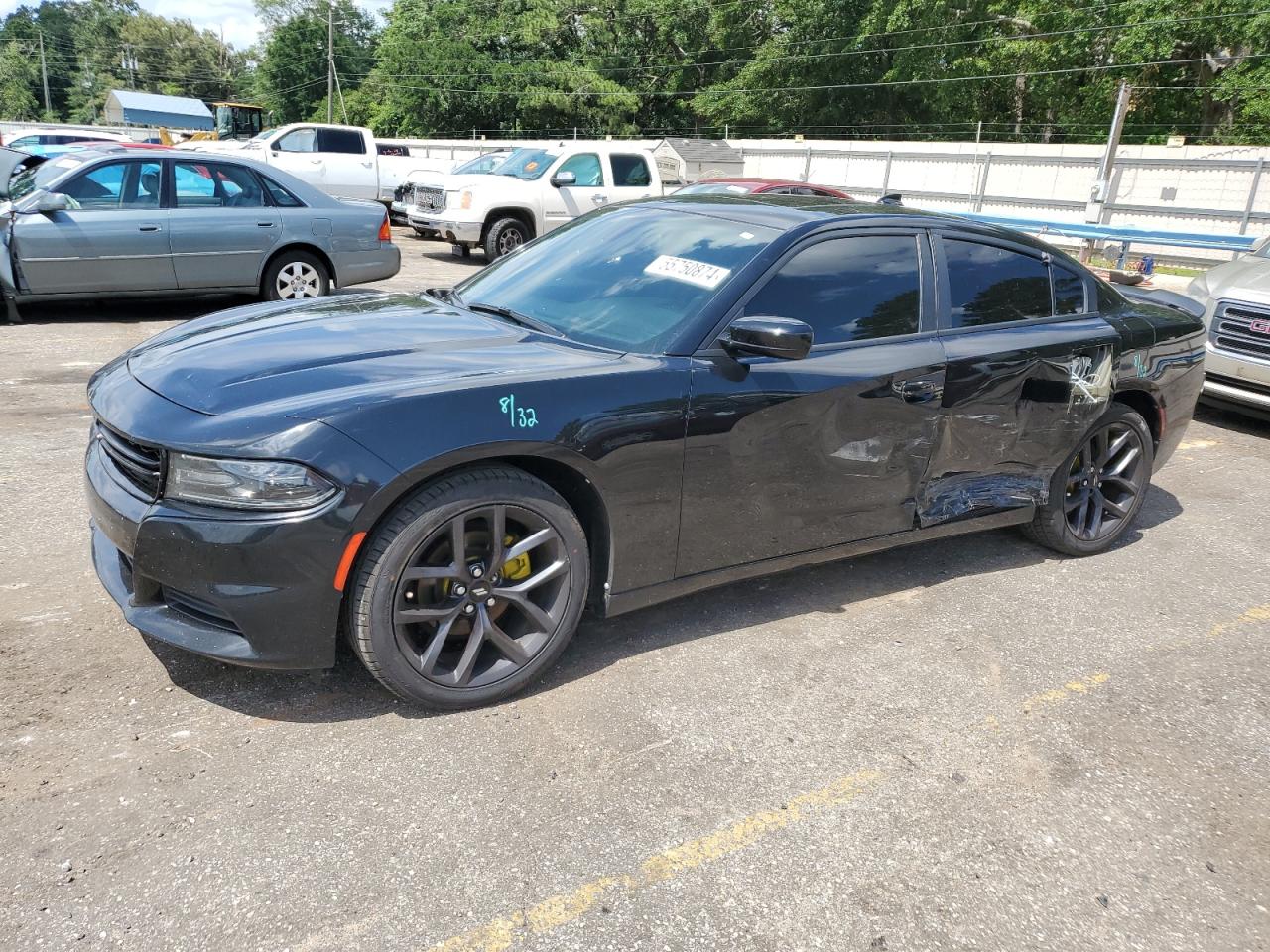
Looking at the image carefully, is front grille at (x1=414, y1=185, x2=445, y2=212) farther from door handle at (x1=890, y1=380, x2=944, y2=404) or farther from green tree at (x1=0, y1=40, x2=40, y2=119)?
green tree at (x1=0, y1=40, x2=40, y2=119)

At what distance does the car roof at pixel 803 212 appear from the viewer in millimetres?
3783

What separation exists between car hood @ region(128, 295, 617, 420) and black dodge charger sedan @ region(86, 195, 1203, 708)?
0.05ft

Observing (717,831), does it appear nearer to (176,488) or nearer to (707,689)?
(707,689)

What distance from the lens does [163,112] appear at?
184 feet

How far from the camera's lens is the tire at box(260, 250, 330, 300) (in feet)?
30.8

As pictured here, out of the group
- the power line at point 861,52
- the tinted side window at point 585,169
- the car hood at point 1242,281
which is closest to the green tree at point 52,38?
the power line at point 861,52

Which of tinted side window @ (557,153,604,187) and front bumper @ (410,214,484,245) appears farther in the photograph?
tinted side window @ (557,153,604,187)

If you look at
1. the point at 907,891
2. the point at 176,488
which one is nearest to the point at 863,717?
the point at 907,891

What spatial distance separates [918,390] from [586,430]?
1517 millimetres

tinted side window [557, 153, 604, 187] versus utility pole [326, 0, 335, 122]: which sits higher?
utility pole [326, 0, 335, 122]

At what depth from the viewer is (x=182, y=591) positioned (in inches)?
107

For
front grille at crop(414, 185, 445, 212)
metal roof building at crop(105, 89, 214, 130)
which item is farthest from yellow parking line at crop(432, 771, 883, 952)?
metal roof building at crop(105, 89, 214, 130)

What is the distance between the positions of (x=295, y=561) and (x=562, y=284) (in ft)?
5.60

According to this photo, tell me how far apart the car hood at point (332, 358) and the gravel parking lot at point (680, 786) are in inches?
38.6
